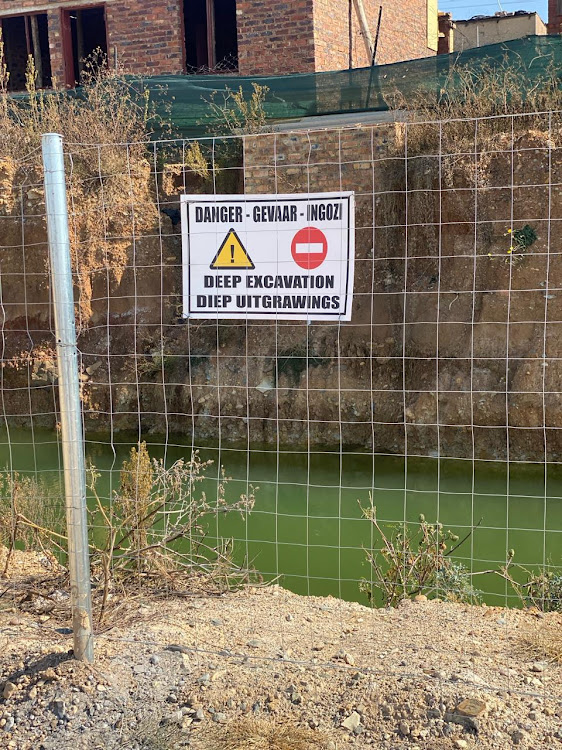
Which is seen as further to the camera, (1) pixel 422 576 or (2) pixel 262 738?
(1) pixel 422 576

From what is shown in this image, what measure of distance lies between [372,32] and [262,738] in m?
14.6

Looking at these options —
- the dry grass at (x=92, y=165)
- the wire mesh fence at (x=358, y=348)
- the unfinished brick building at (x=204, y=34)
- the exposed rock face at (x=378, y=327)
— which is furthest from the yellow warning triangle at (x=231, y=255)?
the unfinished brick building at (x=204, y=34)

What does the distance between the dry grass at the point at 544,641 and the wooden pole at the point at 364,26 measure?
12706mm

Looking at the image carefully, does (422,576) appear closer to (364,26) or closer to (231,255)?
(231,255)

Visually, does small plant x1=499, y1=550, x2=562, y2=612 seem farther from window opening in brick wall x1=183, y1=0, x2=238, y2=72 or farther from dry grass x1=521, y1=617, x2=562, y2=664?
window opening in brick wall x1=183, y1=0, x2=238, y2=72

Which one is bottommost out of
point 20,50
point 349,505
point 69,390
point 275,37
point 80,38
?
point 349,505

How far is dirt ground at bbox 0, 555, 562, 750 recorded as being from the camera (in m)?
3.03

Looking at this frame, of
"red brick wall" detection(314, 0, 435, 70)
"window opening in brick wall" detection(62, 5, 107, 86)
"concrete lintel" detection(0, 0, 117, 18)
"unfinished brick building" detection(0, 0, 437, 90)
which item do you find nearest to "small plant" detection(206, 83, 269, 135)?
"unfinished brick building" detection(0, 0, 437, 90)

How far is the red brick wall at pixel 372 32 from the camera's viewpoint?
43.5ft

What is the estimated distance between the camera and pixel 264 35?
13.3 meters

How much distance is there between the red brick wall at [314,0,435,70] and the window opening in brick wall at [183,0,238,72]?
1968 mm

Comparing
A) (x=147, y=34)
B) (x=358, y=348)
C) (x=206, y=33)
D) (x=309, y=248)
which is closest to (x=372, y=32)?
(x=206, y=33)

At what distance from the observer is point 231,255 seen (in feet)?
20.0

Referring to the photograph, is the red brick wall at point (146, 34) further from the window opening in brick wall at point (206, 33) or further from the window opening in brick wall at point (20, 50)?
the window opening in brick wall at point (20, 50)
